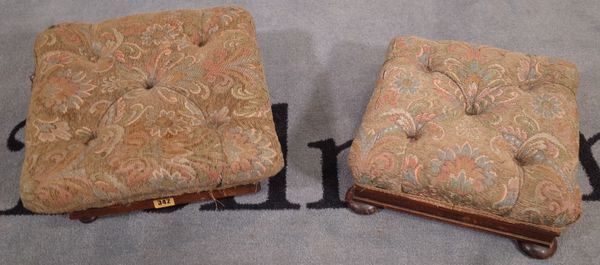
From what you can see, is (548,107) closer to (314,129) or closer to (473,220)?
(473,220)

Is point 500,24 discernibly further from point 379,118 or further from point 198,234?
point 198,234

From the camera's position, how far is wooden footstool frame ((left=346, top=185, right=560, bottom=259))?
917mm

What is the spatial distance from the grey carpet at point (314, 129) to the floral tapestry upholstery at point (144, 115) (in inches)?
7.0

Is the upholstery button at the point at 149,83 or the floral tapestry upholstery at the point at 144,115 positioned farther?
the upholstery button at the point at 149,83

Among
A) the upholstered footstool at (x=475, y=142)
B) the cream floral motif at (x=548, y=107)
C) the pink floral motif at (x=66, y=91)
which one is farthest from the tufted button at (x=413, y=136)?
the pink floral motif at (x=66, y=91)

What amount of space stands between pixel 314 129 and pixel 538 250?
0.55 meters

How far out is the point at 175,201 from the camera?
992 millimetres

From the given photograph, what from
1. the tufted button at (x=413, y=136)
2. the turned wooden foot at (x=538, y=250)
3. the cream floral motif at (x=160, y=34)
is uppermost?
the cream floral motif at (x=160, y=34)

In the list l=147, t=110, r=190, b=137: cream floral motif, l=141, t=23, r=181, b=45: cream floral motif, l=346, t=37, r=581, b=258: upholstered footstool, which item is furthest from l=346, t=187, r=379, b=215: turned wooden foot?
l=141, t=23, r=181, b=45: cream floral motif

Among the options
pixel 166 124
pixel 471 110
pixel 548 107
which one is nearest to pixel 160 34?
pixel 166 124

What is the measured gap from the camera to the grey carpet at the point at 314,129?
1032 mm

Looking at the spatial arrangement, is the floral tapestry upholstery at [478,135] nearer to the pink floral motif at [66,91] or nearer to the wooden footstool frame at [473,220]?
the wooden footstool frame at [473,220]

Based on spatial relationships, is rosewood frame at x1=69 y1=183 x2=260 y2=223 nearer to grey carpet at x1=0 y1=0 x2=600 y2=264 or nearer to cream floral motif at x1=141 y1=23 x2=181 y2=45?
grey carpet at x1=0 y1=0 x2=600 y2=264

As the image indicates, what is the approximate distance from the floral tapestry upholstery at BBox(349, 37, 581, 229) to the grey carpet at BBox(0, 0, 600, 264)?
0.17m
